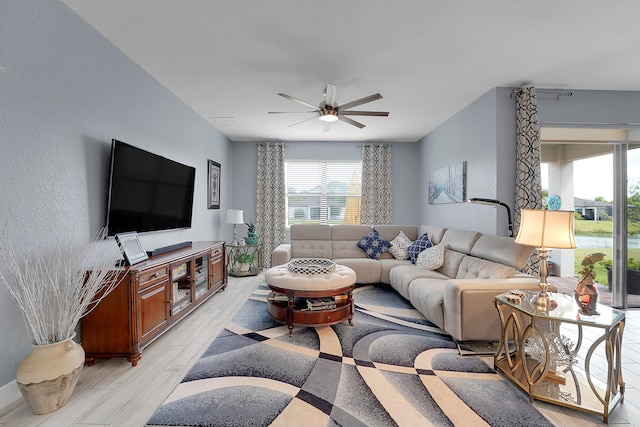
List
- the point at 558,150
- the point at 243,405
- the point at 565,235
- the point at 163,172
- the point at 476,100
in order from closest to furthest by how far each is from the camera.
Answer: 1. the point at 243,405
2. the point at 565,235
3. the point at 163,172
4. the point at 476,100
5. the point at 558,150

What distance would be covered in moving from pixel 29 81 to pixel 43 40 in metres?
0.32

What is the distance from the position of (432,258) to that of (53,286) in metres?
3.64

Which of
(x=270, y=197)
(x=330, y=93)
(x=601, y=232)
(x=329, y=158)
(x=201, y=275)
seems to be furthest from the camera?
(x=329, y=158)

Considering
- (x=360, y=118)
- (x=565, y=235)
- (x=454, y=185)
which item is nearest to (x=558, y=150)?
(x=454, y=185)

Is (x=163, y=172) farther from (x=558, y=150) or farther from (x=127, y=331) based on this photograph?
(x=558, y=150)

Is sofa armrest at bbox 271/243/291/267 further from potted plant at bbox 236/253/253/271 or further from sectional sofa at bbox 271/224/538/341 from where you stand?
potted plant at bbox 236/253/253/271

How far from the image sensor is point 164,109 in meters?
3.39

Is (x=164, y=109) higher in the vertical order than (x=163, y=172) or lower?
higher

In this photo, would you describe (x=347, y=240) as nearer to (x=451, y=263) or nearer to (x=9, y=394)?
(x=451, y=263)

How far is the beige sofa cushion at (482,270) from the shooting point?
2.59m

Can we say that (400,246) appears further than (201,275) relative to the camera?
Yes

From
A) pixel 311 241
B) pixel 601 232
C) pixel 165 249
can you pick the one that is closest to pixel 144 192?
pixel 165 249

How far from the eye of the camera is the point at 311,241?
4895 mm

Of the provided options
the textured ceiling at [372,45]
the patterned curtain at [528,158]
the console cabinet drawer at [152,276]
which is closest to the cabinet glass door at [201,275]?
the console cabinet drawer at [152,276]
